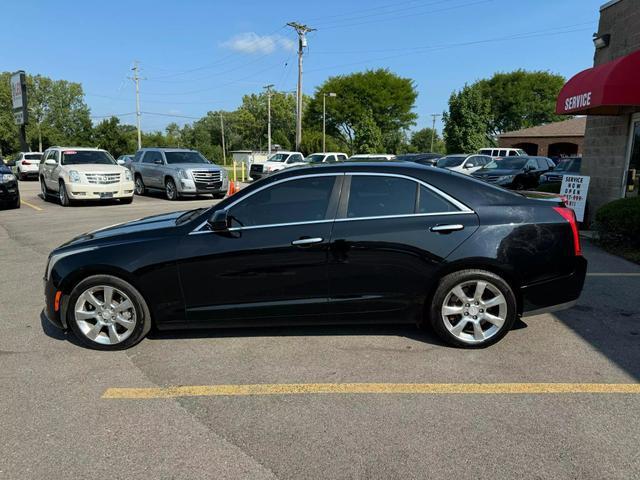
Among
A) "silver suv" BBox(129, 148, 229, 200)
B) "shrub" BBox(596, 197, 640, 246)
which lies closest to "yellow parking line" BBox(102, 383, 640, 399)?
"shrub" BBox(596, 197, 640, 246)

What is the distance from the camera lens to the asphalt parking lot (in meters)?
2.69

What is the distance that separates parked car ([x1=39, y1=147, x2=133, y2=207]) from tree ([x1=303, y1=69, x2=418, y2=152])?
4792cm

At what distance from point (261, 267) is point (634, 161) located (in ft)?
30.0

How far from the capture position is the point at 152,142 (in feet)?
323

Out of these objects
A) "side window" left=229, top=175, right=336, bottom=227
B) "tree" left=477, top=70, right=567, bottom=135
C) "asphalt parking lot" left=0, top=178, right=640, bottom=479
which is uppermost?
"tree" left=477, top=70, right=567, bottom=135

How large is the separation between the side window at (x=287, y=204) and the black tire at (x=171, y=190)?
14.0 m

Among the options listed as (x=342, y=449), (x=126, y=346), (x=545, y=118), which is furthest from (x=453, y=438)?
(x=545, y=118)

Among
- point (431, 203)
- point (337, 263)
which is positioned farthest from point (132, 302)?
point (431, 203)

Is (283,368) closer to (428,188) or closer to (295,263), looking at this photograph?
(295,263)

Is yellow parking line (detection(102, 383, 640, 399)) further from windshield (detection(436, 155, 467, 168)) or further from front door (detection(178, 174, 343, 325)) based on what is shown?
windshield (detection(436, 155, 467, 168))

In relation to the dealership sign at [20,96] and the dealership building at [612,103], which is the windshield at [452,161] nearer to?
the dealership building at [612,103]

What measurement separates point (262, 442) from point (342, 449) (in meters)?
0.47

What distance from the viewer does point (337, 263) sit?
13.3ft

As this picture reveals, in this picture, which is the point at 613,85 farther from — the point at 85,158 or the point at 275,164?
the point at 275,164
